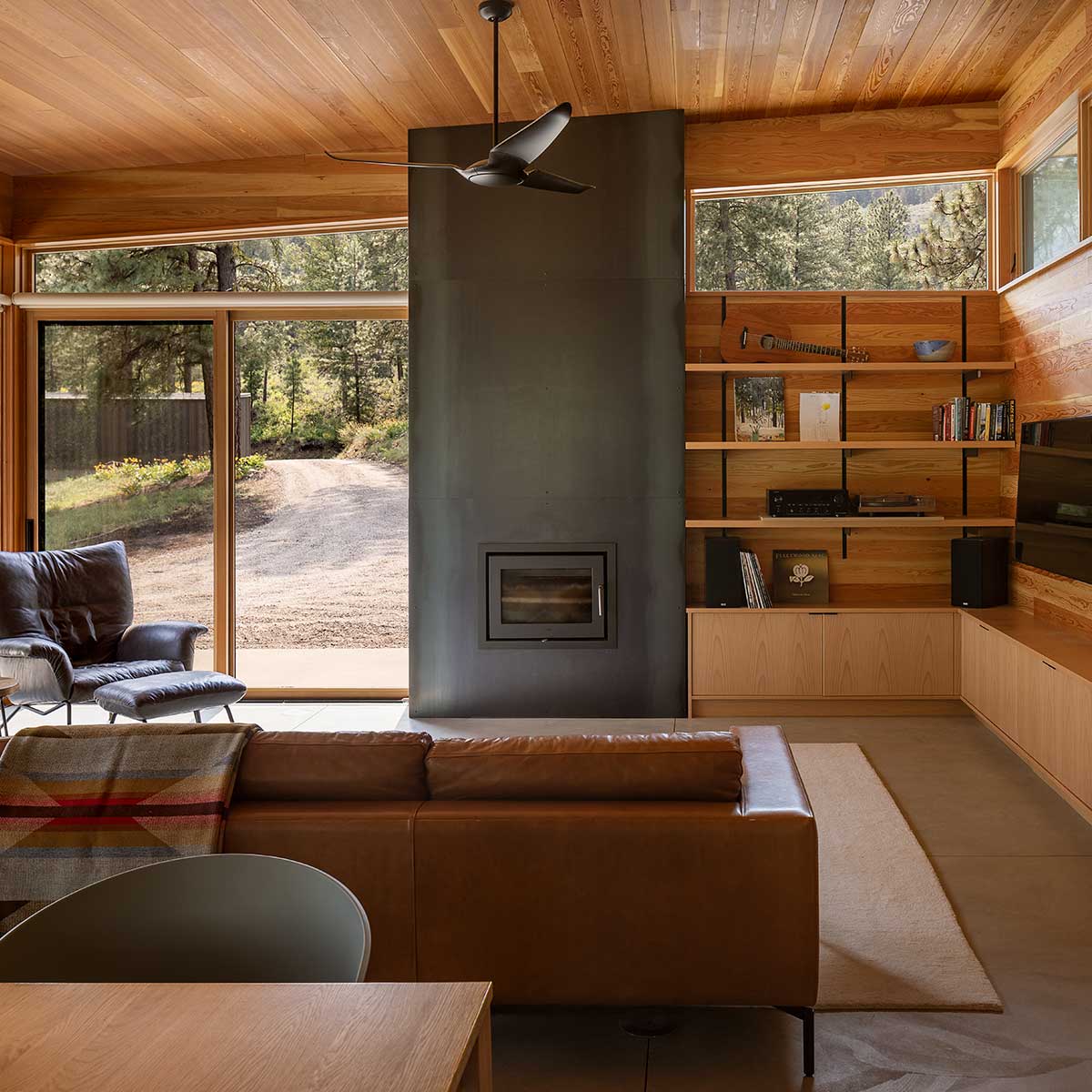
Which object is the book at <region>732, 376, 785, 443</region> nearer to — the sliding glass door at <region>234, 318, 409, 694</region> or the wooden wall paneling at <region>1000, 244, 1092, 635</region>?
A: the wooden wall paneling at <region>1000, 244, 1092, 635</region>

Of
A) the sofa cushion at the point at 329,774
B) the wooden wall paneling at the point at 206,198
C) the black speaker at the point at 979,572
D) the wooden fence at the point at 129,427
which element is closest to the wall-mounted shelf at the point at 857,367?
the black speaker at the point at 979,572

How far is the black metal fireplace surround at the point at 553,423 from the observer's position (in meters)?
5.48

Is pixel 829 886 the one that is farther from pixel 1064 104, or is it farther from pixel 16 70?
pixel 16 70

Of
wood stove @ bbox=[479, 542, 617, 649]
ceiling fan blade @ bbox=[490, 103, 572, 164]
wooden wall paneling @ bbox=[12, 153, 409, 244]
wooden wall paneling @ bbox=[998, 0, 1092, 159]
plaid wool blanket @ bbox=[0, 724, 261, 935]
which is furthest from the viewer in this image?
wooden wall paneling @ bbox=[12, 153, 409, 244]

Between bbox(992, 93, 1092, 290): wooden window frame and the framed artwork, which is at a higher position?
bbox(992, 93, 1092, 290): wooden window frame

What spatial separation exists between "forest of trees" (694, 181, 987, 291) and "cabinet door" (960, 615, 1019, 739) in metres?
1.95

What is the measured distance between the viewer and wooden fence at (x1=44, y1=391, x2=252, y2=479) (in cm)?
623

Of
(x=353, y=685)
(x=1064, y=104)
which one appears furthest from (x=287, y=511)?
(x=1064, y=104)

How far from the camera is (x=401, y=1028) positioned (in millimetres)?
1132

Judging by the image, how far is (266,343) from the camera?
6.20m

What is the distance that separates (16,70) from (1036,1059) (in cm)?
514

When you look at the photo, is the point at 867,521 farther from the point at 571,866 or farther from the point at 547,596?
the point at 571,866

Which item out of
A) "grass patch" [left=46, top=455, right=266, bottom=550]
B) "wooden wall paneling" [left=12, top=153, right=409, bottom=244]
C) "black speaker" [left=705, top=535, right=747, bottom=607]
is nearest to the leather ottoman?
"grass patch" [left=46, top=455, right=266, bottom=550]

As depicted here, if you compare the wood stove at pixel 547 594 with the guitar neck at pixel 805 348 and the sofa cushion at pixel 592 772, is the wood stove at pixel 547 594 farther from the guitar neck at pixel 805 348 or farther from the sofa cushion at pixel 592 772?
the sofa cushion at pixel 592 772
